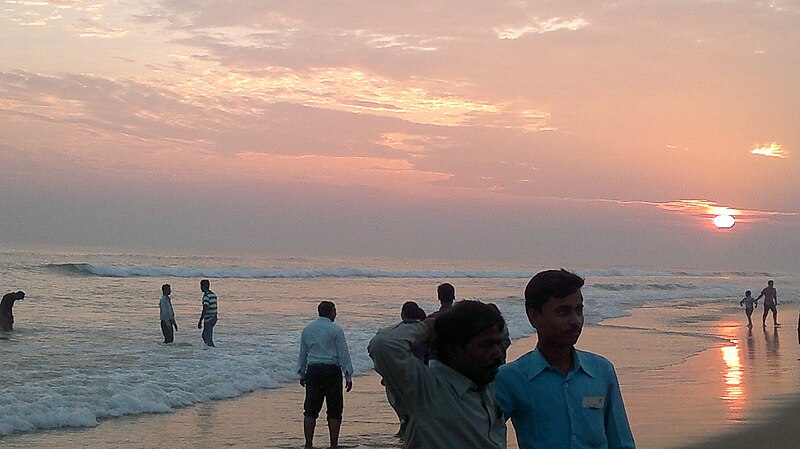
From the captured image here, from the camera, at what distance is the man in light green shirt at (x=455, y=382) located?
294cm

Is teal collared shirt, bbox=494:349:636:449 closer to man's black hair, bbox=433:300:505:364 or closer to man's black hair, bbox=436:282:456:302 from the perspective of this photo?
man's black hair, bbox=433:300:505:364

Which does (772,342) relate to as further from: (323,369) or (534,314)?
(534,314)

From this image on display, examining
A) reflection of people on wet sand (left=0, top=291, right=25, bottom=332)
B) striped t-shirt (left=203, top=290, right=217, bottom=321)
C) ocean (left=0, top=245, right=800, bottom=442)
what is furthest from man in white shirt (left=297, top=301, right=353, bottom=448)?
reflection of people on wet sand (left=0, top=291, right=25, bottom=332)

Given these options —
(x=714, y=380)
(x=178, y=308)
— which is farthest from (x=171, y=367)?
(x=178, y=308)

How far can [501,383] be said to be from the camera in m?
3.07

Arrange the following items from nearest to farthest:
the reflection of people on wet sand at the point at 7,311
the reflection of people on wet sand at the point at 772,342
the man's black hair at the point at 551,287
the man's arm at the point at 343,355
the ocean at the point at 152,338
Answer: the man's black hair at the point at 551,287
the man's arm at the point at 343,355
the ocean at the point at 152,338
the reflection of people on wet sand at the point at 772,342
the reflection of people on wet sand at the point at 7,311

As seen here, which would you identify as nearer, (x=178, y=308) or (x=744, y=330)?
(x=744, y=330)

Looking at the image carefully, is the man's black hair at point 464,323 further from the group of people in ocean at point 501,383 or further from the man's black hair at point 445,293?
the man's black hair at point 445,293

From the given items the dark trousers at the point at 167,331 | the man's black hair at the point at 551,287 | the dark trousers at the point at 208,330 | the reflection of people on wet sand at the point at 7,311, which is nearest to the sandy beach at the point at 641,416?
the dark trousers at the point at 208,330

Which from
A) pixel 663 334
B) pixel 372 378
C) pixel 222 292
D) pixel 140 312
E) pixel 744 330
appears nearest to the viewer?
pixel 372 378

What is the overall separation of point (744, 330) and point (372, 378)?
15.3m

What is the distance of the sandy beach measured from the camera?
10406 millimetres

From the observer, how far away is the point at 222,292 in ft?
143

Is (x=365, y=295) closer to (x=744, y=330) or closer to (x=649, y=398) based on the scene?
(x=744, y=330)
